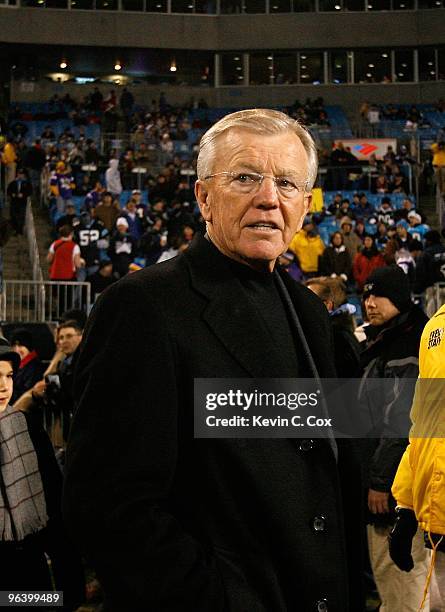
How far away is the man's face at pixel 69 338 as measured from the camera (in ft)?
21.4

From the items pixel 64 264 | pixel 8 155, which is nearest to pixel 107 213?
pixel 64 264

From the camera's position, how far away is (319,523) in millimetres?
2021

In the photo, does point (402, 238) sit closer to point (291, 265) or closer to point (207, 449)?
point (291, 265)

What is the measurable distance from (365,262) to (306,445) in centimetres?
1271

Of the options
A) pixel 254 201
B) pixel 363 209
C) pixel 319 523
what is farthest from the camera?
pixel 363 209

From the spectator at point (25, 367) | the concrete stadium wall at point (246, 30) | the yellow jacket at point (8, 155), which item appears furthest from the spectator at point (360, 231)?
the concrete stadium wall at point (246, 30)

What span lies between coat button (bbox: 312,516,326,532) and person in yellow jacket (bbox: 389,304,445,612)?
129 cm

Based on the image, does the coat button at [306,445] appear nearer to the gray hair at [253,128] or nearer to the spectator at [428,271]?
the gray hair at [253,128]

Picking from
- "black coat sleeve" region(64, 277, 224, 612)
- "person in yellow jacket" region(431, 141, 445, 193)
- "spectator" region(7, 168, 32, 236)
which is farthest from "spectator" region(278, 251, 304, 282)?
"black coat sleeve" region(64, 277, 224, 612)

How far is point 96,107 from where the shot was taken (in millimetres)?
31078

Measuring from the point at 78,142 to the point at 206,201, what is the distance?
23.1 meters

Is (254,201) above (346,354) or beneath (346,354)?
above

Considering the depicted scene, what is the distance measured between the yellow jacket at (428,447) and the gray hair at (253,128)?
1292 millimetres

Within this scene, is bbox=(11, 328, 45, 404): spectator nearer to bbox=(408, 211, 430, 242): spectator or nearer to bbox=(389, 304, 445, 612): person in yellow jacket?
bbox=(389, 304, 445, 612): person in yellow jacket
